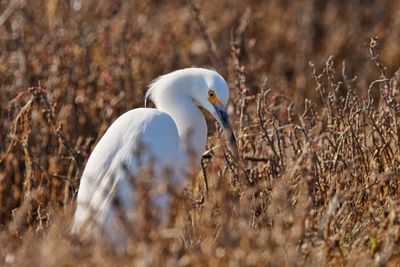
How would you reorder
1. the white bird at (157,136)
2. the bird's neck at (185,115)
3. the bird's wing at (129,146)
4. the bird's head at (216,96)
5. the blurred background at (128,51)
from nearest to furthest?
1. the white bird at (157,136)
2. the bird's wing at (129,146)
3. the bird's head at (216,96)
4. the bird's neck at (185,115)
5. the blurred background at (128,51)

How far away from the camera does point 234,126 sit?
4.29 metres

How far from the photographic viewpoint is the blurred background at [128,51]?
4625 mm

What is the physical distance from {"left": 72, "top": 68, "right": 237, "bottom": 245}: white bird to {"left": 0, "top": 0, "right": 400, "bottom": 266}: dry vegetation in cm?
14

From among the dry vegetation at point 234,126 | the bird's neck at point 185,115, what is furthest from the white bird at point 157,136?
the dry vegetation at point 234,126

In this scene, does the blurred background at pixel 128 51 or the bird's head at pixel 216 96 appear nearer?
the bird's head at pixel 216 96

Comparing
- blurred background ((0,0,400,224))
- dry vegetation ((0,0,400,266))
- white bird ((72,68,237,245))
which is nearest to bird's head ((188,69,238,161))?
white bird ((72,68,237,245))

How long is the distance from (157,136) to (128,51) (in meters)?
2.12

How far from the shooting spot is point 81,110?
16.5ft

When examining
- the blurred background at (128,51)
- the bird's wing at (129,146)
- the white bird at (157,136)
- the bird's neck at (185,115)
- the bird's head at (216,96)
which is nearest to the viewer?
the white bird at (157,136)

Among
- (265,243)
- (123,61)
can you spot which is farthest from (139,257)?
(123,61)

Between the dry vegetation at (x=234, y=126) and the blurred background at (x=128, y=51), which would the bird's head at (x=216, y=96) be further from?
the blurred background at (x=128, y=51)

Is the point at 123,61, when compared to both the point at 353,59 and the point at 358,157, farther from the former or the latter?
the point at 353,59

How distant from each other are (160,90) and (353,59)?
3938 mm

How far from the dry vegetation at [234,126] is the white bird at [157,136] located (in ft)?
0.47
